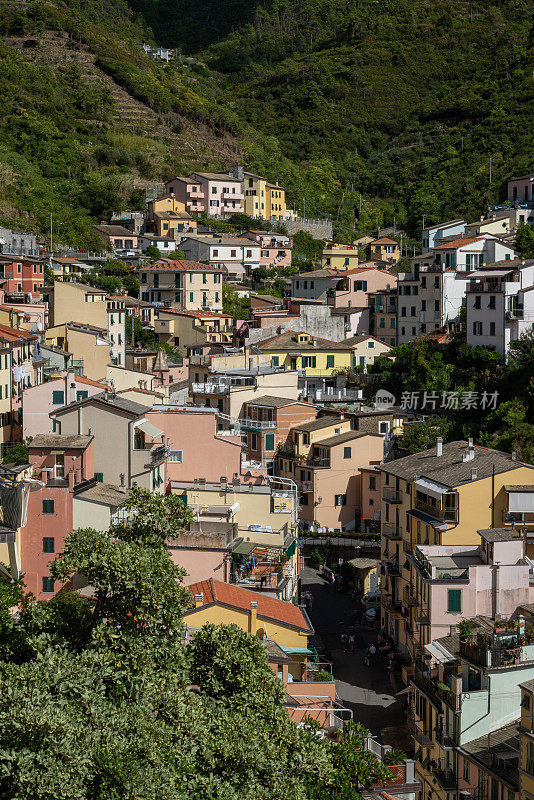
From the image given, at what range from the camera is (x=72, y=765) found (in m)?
14.4

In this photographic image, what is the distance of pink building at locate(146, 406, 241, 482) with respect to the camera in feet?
117

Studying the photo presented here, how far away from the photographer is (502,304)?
49.8 meters

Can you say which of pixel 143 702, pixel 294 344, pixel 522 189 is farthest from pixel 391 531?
pixel 522 189

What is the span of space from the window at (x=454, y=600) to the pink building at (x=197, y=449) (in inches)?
382

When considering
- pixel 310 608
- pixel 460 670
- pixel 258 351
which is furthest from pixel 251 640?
pixel 258 351

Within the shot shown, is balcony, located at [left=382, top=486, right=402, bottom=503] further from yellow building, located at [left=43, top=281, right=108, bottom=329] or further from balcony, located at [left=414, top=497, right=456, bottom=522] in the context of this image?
yellow building, located at [left=43, top=281, right=108, bottom=329]

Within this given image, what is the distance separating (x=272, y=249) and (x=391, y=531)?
50.0 meters

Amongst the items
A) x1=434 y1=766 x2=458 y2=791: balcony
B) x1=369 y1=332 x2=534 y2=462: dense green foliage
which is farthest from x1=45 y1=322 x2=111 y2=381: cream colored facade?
x1=434 y1=766 x2=458 y2=791: balcony

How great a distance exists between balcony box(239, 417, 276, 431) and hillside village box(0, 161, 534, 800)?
67 mm

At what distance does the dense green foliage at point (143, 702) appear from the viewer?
14469 mm

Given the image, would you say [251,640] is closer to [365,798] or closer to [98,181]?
[365,798]

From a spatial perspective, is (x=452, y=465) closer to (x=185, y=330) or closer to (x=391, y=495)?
(x=391, y=495)

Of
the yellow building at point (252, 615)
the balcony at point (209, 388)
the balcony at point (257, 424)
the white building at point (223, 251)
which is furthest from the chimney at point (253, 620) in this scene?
the white building at point (223, 251)

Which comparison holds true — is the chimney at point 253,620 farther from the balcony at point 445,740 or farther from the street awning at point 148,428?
the street awning at point 148,428
